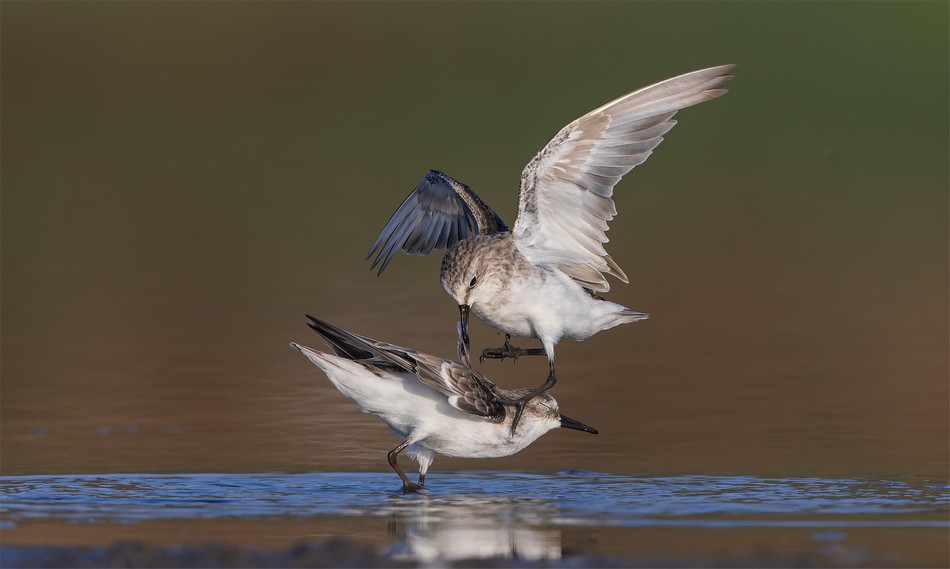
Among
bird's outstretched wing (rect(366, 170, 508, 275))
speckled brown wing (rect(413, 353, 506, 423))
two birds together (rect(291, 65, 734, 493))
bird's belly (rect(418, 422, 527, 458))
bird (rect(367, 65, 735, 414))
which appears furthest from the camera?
bird's outstretched wing (rect(366, 170, 508, 275))

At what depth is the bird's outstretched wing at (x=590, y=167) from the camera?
9.94 m

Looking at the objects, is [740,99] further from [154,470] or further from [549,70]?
[154,470]

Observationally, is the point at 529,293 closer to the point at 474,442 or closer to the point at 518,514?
the point at 474,442

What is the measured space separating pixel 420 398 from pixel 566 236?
1.74 metres

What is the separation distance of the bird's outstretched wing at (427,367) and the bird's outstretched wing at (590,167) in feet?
4.16

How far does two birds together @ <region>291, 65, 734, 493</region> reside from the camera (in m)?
9.27

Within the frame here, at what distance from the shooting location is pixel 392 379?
9289 millimetres

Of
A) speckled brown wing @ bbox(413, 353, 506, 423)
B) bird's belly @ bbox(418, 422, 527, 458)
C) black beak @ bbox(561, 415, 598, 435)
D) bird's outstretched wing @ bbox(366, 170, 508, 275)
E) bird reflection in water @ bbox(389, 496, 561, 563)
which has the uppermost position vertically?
bird's outstretched wing @ bbox(366, 170, 508, 275)

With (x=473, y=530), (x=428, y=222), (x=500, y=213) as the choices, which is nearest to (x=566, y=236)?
(x=428, y=222)

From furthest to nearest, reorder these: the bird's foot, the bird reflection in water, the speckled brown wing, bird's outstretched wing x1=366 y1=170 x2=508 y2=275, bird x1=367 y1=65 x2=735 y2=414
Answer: bird's outstretched wing x1=366 y1=170 x2=508 y2=275 → bird x1=367 y1=65 x2=735 y2=414 → the bird's foot → the speckled brown wing → the bird reflection in water

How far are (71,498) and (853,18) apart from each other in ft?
77.3

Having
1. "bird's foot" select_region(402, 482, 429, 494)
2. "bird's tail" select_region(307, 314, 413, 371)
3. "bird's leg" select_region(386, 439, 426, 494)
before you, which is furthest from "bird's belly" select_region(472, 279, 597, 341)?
"bird's foot" select_region(402, 482, 429, 494)

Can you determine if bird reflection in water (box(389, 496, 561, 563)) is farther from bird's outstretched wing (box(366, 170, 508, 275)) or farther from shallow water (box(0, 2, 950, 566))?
bird's outstretched wing (box(366, 170, 508, 275))

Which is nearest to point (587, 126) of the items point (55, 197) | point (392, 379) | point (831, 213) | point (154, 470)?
point (392, 379)
